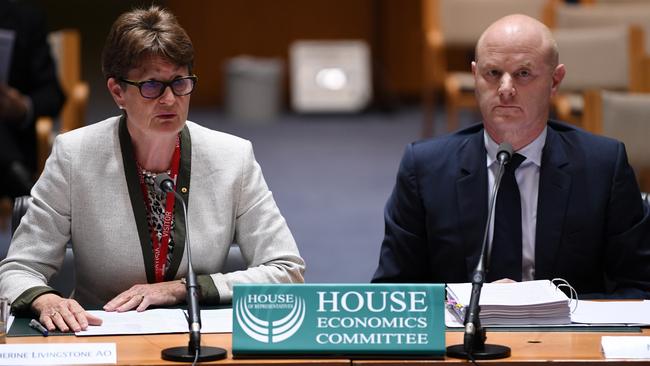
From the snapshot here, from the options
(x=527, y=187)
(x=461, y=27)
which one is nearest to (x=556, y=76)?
(x=527, y=187)

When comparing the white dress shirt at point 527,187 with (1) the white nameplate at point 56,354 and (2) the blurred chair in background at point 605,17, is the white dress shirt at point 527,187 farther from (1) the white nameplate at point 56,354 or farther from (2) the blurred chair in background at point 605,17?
(2) the blurred chair in background at point 605,17

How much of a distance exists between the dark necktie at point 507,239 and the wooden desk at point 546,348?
613mm

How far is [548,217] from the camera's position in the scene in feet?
10.8

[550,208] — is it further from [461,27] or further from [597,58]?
[461,27]

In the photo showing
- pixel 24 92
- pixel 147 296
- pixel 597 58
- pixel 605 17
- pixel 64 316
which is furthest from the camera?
pixel 605 17

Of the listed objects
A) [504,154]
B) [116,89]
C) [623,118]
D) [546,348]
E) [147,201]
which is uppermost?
[116,89]

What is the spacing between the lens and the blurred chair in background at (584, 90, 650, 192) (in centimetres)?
521

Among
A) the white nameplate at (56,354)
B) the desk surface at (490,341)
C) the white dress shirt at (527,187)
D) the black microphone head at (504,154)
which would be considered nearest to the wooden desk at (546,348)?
the desk surface at (490,341)

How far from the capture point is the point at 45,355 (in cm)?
243

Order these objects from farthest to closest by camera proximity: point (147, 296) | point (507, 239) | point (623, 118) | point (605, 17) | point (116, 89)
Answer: point (605, 17), point (623, 118), point (507, 239), point (116, 89), point (147, 296)

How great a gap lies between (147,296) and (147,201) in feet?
1.11

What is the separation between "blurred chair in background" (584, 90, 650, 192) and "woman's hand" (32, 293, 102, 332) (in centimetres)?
311

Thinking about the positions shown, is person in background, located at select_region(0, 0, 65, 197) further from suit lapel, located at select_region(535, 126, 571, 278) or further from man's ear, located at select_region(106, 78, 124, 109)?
suit lapel, located at select_region(535, 126, 571, 278)

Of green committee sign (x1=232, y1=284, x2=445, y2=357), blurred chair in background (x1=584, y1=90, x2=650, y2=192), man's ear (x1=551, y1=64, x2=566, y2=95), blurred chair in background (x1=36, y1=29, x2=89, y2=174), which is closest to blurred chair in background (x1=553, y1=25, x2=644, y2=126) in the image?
blurred chair in background (x1=584, y1=90, x2=650, y2=192)
